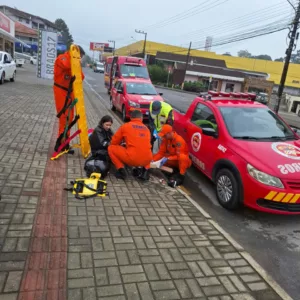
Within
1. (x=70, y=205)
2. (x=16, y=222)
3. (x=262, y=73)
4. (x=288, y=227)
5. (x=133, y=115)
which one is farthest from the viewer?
(x=262, y=73)

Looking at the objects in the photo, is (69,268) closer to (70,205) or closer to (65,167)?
(70,205)

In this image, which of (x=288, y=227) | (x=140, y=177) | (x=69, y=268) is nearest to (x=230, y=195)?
(x=288, y=227)

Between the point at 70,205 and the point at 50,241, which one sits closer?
the point at 50,241

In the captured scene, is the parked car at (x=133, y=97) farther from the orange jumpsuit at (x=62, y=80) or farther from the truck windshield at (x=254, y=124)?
the truck windshield at (x=254, y=124)

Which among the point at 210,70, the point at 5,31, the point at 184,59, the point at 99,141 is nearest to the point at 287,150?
the point at 99,141

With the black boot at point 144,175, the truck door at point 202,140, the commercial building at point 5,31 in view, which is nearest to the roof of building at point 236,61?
the commercial building at point 5,31

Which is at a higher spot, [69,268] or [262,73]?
[262,73]

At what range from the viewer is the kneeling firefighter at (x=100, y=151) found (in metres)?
4.89

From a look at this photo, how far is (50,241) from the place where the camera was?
10.0 feet

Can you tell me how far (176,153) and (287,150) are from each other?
6.38ft

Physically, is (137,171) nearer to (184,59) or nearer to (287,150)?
(287,150)

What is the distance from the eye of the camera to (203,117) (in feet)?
19.4

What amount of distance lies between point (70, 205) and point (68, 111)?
2438 millimetres

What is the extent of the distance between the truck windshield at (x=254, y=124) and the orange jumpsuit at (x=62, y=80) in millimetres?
2988
